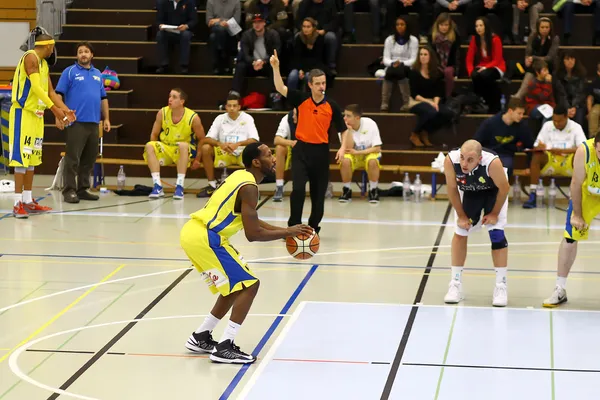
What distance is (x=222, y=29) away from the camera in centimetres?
1609

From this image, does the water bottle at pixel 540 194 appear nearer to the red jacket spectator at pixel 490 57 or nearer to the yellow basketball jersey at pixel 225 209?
the red jacket spectator at pixel 490 57

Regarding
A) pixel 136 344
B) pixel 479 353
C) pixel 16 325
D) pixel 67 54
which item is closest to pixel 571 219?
pixel 479 353

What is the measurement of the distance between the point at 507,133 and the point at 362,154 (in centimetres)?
194

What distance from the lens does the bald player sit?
796 centimetres

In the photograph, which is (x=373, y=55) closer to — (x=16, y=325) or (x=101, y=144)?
(x=101, y=144)

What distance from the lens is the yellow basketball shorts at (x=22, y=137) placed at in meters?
11.9

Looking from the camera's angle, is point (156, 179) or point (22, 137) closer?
point (22, 137)

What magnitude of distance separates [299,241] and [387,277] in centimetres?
207

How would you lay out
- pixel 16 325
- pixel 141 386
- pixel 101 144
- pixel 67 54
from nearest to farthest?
pixel 141 386
pixel 16 325
pixel 101 144
pixel 67 54

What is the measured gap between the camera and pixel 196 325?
25.0 feet

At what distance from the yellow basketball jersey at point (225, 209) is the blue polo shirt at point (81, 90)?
683 cm

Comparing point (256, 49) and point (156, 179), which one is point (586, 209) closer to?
point (156, 179)

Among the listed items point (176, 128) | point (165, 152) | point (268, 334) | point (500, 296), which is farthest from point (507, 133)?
point (268, 334)

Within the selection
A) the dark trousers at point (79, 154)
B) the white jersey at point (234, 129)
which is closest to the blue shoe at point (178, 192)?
the white jersey at point (234, 129)
